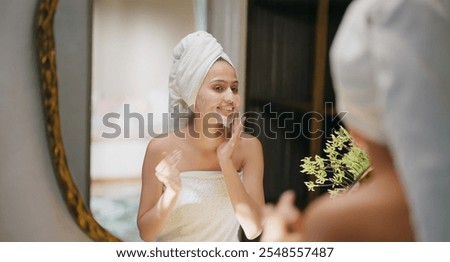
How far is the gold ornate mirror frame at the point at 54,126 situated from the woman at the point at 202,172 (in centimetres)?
13

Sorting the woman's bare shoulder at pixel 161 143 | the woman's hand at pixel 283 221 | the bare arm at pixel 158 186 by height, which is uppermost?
the woman's bare shoulder at pixel 161 143

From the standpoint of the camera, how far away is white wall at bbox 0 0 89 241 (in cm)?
126

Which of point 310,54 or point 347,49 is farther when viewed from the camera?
point 310,54

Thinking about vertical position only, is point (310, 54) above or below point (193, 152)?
above

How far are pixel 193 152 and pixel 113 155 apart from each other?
0.19 m

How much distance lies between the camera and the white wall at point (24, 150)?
1256mm

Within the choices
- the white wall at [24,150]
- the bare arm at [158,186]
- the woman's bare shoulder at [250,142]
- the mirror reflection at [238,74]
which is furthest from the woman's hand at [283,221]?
the white wall at [24,150]

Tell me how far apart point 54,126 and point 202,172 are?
0.37 m

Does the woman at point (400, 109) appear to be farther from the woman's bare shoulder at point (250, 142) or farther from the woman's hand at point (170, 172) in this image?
the woman's hand at point (170, 172)

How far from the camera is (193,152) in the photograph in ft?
4.24

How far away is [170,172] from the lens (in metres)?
1.29
